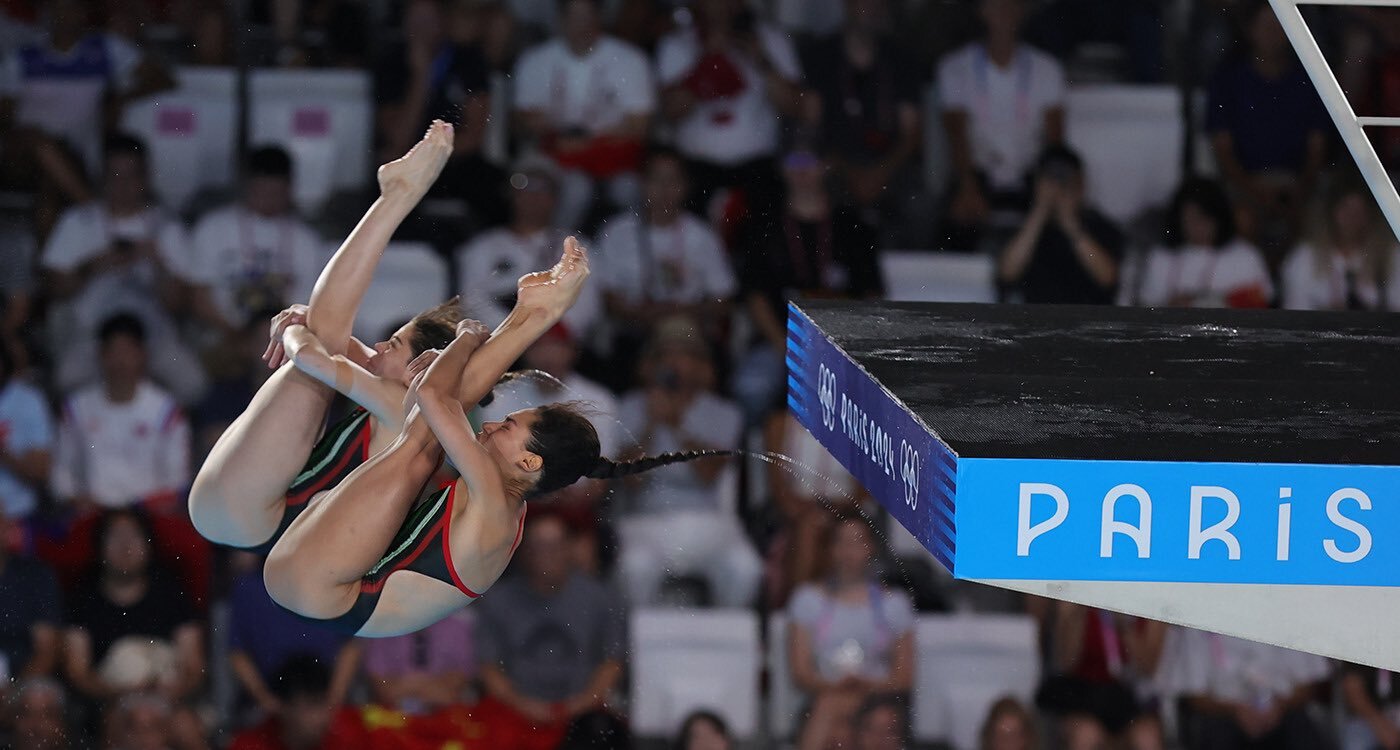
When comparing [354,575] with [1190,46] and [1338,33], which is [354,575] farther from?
[1338,33]

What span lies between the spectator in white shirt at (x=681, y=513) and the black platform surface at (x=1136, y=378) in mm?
2344

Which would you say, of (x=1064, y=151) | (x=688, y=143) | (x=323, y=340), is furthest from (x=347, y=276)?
(x=1064, y=151)

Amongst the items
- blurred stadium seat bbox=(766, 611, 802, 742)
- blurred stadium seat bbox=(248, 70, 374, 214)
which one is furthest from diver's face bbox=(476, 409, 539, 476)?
blurred stadium seat bbox=(248, 70, 374, 214)

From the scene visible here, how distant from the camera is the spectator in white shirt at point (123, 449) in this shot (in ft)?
20.0

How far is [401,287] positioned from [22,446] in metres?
1.40

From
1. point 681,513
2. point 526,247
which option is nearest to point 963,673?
point 681,513

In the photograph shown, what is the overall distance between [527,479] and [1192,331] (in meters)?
1.47

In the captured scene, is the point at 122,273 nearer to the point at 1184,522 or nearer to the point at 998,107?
the point at 998,107

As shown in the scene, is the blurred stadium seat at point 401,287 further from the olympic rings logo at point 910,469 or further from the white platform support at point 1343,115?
the white platform support at point 1343,115

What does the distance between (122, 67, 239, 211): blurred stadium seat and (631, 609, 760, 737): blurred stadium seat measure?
2429mm

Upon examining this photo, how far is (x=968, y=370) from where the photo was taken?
9.77ft

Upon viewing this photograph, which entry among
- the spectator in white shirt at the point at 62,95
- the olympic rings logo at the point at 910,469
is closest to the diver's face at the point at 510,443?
the olympic rings logo at the point at 910,469

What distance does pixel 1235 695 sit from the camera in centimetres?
629

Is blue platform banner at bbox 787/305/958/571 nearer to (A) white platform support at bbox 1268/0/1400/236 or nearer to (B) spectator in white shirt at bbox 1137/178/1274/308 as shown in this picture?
(A) white platform support at bbox 1268/0/1400/236
